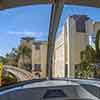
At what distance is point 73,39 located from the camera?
165ft

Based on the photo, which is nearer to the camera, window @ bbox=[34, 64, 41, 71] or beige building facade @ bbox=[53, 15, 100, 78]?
beige building facade @ bbox=[53, 15, 100, 78]

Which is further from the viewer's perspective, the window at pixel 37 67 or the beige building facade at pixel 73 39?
the window at pixel 37 67

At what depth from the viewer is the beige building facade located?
49.9 meters

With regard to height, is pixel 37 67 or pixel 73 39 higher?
pixel 73 39

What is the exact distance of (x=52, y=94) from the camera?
11.5ft

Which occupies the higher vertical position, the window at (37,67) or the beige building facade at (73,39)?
the beige building facade at (73,39)

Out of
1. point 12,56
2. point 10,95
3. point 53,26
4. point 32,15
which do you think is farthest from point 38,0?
point 12,56

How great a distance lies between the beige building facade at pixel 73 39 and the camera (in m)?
49.9

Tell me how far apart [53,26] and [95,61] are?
82.5 feet

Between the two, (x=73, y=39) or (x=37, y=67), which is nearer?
(x=73, y=39)

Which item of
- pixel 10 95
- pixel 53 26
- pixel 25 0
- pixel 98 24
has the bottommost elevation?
pixel 10 95

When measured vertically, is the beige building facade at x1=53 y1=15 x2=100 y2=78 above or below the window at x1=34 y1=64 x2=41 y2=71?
above

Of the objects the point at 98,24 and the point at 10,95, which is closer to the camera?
the point at 10,95

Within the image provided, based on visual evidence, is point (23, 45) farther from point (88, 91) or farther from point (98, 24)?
point (88, 91)
